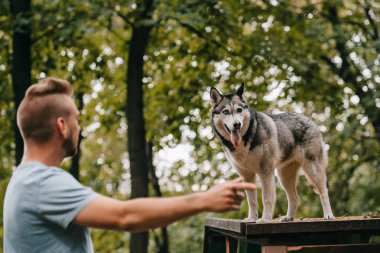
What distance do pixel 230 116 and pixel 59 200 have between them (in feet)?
9.02

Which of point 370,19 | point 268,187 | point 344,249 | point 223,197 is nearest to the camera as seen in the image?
point 223,197

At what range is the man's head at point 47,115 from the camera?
7.12 ft

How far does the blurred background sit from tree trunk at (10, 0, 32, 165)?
0.02 meters

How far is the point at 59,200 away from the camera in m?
1.97

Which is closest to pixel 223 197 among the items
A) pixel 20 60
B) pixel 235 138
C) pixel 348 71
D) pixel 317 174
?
pixel 235 138

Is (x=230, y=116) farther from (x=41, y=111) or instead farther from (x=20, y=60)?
(x=20, y=60)

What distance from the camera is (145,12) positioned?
9812mm

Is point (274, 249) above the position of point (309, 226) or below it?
below

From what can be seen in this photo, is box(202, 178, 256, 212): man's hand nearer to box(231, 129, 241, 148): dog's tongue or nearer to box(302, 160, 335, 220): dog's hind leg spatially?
box(231, 129, 241, 148): dog's tongue

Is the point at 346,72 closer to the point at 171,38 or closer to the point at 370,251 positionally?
the point at 171,38

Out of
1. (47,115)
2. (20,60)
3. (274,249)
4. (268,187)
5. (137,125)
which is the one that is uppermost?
(20,60)

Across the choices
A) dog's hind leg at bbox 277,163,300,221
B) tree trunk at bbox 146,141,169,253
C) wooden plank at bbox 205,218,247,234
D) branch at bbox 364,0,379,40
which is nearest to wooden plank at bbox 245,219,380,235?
wooden plank at bbox 205,218,247,234

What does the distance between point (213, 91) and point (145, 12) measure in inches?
211

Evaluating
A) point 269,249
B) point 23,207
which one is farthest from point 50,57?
point 23,207
